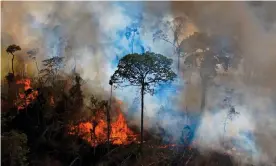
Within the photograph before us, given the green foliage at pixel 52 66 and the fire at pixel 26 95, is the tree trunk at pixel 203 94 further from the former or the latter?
the fire at pixel 26 95

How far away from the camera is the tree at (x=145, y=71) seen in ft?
53.9

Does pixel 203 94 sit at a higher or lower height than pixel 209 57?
lower

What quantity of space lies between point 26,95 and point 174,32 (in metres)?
7.61

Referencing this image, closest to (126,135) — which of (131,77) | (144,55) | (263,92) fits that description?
(131,77)

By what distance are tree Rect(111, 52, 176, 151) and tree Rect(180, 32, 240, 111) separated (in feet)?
6.69

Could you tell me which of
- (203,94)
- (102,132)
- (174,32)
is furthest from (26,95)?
(203,94)

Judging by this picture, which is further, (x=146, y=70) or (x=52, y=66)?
(x=52, y=66)

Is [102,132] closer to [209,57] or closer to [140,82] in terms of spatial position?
[140,82]

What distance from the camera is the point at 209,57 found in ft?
61.5

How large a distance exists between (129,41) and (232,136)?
6.43m

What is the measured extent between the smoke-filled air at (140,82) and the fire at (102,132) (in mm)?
46

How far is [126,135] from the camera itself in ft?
58.2

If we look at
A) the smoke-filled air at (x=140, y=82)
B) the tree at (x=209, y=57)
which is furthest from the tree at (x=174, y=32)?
the tree at (x=209, y=57)

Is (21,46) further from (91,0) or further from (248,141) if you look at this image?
(248,141)
